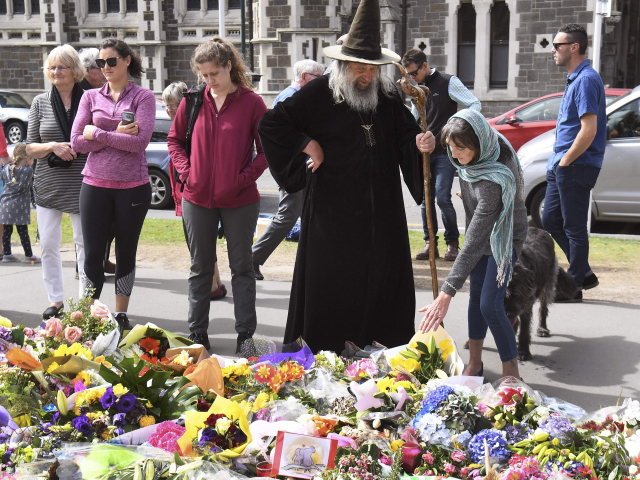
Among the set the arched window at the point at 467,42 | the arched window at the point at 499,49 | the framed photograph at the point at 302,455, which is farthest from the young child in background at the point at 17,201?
the arched window at the point at 499,49

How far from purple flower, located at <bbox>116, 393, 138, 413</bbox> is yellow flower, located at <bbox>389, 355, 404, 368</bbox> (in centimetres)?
107

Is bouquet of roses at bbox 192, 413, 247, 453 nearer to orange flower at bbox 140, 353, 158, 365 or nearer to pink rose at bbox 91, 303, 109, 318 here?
orange flower at bbox 140, 353, 158, 365

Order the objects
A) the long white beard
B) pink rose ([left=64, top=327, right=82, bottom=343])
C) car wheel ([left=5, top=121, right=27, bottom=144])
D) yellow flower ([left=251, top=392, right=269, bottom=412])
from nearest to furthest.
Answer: yellow flower ([left=251, top=392, right=269, bottom=412]), pink rose ([left=64, top=327, right=82, bottom=343]), the long white beard, car wheel ([left=5, top=121, right=27, bottom=144])

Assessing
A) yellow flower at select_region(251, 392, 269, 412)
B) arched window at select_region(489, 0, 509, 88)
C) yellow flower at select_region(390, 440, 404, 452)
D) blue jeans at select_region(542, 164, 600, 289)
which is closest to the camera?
yellow flower at select_region(390, 440, 404, 452)

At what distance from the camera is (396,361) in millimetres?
3082

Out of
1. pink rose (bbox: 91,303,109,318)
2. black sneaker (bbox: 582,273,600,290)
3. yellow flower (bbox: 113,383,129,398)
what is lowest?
black sneaker (bbox: 582,273,600,290)

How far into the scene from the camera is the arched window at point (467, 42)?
23219 millimetres

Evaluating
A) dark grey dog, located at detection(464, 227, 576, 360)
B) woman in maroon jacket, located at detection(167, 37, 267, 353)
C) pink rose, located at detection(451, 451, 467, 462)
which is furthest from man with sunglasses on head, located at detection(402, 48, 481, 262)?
pink rose, located at detection(451, 451, 467, 462)

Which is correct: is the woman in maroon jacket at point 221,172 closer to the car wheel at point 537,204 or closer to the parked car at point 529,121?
the car wheel at point 537,204

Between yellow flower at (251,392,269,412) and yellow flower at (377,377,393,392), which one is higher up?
yellow flower at (377,377,393,392)

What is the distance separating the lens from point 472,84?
2336 centimetres

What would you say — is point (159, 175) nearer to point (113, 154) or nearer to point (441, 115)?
point (441, 115)

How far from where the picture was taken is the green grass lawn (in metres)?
7.64

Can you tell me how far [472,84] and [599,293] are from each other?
1800 centimetres
